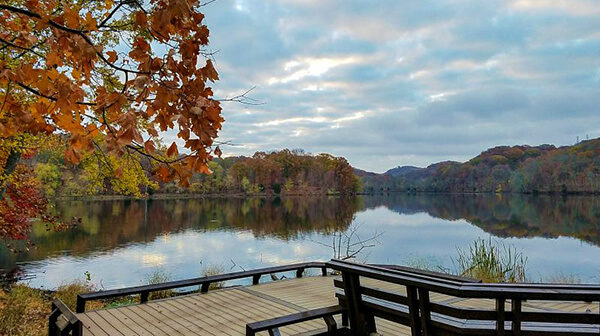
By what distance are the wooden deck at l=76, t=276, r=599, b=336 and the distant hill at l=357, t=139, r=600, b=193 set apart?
8547cm

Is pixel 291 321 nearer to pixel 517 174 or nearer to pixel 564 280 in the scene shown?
pixel 564 280

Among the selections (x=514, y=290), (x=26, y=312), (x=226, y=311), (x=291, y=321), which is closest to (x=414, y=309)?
(x=514, y=290)

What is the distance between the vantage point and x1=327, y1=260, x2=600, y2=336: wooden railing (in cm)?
278

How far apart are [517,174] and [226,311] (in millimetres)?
101306

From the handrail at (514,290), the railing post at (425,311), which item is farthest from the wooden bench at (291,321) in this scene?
the handrail at (514,290)

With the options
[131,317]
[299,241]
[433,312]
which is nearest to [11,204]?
[131,317]

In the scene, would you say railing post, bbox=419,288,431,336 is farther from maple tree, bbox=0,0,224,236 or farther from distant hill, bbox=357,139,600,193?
distant hill, bbox=357,139,600,193

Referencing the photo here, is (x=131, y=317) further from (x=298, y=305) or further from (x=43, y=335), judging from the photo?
(x=298, y=305)

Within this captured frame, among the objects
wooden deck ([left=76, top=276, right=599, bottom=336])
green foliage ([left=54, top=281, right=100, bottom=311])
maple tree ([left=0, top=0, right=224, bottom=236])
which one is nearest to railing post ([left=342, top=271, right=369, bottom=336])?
wooden deck ([left=76, top=276, right=599, bottom=336])

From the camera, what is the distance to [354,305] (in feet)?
12.7

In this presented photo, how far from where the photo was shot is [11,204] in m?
9.07

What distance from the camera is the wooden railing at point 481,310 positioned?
9.11 ft

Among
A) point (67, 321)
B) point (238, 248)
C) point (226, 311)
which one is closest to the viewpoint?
point (67, 321)

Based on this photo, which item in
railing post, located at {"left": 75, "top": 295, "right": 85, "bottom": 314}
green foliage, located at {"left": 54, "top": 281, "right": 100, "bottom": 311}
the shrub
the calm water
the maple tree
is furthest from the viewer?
the calm water
